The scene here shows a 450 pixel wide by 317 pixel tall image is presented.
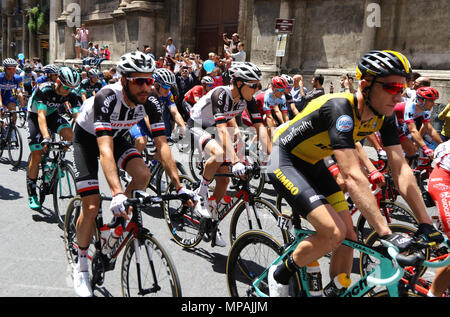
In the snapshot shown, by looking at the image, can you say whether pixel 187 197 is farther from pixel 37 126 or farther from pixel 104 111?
pixel 37 126

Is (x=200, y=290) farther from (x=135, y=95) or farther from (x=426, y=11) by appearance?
(x=426, y=11)

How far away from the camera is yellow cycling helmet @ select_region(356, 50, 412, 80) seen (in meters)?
2.81

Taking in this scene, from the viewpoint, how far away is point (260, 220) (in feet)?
14.5

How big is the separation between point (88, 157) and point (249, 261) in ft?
5.71

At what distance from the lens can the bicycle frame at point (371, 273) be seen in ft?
8.09

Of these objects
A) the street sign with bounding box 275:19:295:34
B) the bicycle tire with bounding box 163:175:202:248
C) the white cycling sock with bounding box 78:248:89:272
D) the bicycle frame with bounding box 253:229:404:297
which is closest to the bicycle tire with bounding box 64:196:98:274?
the white cycling sock with bounding box 78:248:89:272

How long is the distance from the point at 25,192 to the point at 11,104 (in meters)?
4.98

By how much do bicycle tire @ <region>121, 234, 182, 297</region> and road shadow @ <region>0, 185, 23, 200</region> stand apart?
4516 millimetres

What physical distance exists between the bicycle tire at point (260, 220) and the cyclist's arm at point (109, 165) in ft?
5.28

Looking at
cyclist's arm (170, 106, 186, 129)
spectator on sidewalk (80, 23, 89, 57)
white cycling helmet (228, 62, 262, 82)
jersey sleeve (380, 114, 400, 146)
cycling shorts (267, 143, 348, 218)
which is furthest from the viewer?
spectator on sidewalk (80, 23, 89, 57)

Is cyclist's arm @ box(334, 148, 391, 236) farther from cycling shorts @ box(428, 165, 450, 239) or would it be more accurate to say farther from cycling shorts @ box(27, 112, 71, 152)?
cycling shorts @ box(27, 112, 71, 152)

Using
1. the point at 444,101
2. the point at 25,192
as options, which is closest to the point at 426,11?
the point at 444,101

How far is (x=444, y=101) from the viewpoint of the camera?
12188mm

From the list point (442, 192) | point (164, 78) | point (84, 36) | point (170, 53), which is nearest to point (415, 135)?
point (442, 192)
